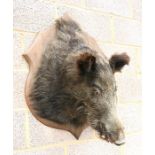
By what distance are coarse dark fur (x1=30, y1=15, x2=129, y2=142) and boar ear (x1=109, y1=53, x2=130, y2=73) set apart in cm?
6

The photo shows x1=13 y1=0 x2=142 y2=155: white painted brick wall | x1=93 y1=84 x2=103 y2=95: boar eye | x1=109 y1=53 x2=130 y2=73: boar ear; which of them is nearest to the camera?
x1=13 y1=0 x2=142 y2=155: white painted brick wall

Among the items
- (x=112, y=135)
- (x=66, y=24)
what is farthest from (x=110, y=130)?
(x=66, y=24)

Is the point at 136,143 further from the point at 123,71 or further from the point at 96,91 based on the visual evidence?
the point at 96,91

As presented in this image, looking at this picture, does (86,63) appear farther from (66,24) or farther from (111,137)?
(111,137)

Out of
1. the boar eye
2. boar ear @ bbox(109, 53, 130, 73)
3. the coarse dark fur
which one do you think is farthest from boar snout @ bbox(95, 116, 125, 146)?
boar ear @ bbox(109, 53, 130, 73)

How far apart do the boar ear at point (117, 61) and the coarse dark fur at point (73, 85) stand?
64 mm

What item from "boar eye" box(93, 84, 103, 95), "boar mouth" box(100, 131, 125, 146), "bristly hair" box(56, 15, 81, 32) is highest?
"bristly hair" box(56, 15, 81, 32)

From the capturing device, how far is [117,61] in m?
1.44

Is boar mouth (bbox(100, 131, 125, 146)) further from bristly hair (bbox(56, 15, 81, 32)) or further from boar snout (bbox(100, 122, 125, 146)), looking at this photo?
bristly hair (bbox(56, 15, 81, 32))

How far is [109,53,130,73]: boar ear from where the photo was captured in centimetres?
143

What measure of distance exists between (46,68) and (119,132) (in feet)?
1.14

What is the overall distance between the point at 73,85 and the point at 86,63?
86 millimetres

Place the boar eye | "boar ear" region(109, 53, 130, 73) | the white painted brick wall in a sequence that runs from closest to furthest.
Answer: the white painted brick wall, the boar eye, "boar ear" region(109, 53, 130, 73)

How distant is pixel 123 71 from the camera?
62.7 inches
